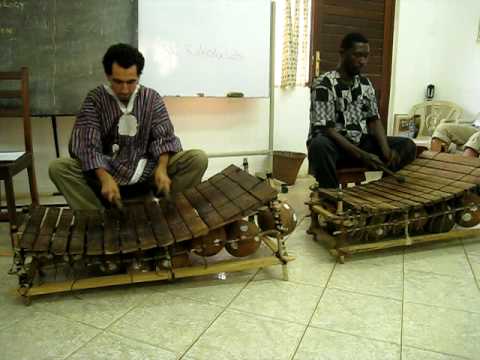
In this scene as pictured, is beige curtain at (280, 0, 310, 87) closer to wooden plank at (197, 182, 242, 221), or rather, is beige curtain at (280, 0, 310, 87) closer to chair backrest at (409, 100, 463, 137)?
chair backrest at (409, 100, 463, 137)

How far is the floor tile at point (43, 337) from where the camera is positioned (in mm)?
1404

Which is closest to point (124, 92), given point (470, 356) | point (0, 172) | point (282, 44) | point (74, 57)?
point (0, 172)

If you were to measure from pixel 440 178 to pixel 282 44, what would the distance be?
2071 mm

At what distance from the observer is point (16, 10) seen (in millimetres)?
2674

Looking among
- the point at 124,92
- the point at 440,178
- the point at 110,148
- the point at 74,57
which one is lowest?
the point at 440,178

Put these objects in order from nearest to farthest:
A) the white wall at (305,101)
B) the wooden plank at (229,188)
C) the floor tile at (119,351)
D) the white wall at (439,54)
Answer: the floor tile at (119,351)
the wooden plank at (229,188)
the white wall at (305,101)
the white wall at (439,54)

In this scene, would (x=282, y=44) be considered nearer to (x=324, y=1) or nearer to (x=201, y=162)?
(x=324, y=1)

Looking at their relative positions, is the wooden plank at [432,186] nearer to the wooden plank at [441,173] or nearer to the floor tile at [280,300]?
the wooden plank at [441,173]

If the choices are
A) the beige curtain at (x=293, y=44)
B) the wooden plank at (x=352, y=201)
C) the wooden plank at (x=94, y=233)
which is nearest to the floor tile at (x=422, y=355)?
the wooden plank at (x=352, y=201)

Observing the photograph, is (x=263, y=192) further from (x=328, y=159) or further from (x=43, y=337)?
(x=43, y=337)

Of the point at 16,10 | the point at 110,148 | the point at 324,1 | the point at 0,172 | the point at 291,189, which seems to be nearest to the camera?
the point at 0,172

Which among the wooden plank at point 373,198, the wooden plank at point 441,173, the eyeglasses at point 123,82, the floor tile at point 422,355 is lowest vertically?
the floor tile at point 422,355

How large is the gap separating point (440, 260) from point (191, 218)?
1376 millimetres

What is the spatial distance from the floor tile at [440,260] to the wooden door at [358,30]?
230 centimetres
